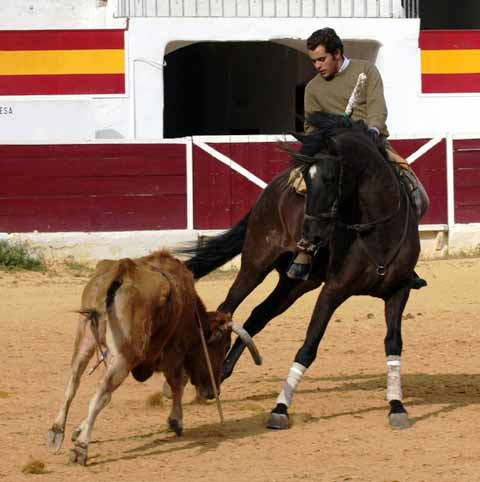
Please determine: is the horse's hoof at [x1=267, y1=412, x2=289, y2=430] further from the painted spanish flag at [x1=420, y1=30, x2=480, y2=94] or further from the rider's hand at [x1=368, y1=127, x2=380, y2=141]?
the painted spanish flag at [x1=420, y1=30, x2=480, y2=94]

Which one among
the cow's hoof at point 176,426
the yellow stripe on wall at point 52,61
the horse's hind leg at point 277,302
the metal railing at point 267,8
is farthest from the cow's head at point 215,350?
the metal railing at point 267,8

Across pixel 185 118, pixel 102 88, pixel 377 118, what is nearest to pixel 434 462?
pixel 377 118

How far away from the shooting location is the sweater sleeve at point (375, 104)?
318 inches

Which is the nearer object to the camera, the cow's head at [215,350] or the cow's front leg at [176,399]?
the cow's front leg at [176,399]

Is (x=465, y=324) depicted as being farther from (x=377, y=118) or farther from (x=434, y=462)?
(x=434, y=462)

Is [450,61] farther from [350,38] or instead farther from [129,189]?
[129,189]

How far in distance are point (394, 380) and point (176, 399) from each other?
1275 mm

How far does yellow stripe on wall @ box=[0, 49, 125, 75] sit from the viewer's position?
18.4 m

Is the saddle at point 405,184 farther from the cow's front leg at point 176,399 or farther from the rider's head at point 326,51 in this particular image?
the cow's front leg at point 176,399

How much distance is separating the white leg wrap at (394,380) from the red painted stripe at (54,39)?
11.6 metres

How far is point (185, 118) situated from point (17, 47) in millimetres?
7911

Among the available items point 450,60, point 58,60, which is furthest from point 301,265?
point 450,60

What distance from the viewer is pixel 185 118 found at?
85.5 ft

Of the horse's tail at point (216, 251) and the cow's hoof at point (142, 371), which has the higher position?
the horse's tail at point (216, 251)
